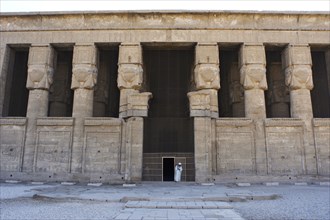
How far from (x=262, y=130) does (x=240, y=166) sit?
2.40m

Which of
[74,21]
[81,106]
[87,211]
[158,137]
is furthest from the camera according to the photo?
[158,137]

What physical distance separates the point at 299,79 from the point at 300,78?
0.25 ft

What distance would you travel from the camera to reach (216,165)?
1499cm

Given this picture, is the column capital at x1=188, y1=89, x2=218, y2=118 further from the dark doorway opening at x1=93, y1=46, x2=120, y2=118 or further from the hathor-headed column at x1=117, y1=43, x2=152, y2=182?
the dark doorway opening at x1=93, y1=46, x2=120, y2=118

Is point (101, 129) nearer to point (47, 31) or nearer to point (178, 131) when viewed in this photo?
point (178, 131)

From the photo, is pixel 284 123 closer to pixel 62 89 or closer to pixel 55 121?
pixel 55 121

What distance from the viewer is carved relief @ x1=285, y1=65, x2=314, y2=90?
15.8 metres

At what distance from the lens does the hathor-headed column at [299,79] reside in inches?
616

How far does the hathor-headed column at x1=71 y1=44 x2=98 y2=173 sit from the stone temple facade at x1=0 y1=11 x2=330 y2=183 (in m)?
0.06

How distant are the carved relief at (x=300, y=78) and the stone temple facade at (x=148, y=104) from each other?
6cm

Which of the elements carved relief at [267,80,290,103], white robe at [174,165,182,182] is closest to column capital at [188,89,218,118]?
white robe at [174,165,182,182]

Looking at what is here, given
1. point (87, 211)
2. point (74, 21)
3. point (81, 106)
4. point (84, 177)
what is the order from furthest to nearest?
point (74, 21) → point (81, 106) → point (84, 177) → point (87, 211)

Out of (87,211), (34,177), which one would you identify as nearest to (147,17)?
(34,177)

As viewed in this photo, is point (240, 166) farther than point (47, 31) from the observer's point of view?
No
